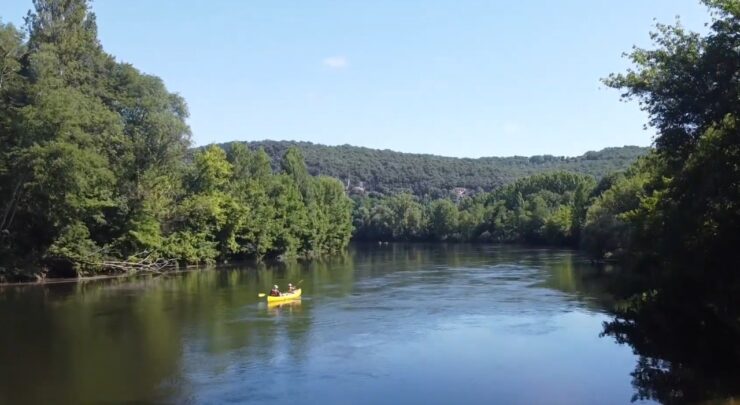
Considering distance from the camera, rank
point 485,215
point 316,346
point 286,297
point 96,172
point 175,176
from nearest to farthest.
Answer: point 316,346
point 286,297
point 96,172
point 175,176
point 485,215

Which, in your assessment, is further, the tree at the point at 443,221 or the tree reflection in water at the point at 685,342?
the tree at the point at 443,221

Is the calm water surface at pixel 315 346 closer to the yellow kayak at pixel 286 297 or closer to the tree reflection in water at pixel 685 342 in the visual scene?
the yellow kayak at pixel 286 297

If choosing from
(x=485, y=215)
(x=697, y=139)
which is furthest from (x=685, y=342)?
(x=485, y=215)

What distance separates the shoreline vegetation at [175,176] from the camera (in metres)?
20.4

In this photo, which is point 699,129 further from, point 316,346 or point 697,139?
point 316,346

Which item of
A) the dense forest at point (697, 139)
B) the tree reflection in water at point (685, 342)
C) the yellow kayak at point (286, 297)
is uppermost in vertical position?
the dense forest at point (697, 139)

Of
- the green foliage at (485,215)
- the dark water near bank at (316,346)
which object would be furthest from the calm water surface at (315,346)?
the green foliage at (485,215)

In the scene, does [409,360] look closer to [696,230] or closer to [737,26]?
[696,230]

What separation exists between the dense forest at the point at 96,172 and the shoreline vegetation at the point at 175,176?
13 centimetres

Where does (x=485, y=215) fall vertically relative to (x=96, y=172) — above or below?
below

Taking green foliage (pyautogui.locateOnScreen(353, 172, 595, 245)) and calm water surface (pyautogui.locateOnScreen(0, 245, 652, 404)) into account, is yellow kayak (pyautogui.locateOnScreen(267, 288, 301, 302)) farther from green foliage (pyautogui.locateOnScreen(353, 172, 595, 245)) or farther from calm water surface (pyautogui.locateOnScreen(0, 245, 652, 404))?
green foliage (pyautogui.locateOnScreen(353, 172, 595, 245))

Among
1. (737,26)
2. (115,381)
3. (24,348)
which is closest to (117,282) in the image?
(24,348)

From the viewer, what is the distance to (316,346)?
2678cm

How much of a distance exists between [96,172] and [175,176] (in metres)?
15.3
